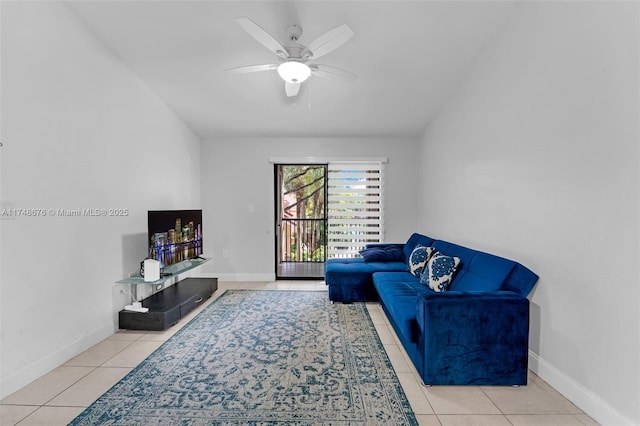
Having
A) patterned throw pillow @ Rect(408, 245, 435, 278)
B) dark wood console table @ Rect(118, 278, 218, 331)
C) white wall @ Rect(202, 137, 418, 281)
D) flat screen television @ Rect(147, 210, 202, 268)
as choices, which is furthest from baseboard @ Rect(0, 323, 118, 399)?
patterned throw pillow @ Rect(408, 245, 435, 278)

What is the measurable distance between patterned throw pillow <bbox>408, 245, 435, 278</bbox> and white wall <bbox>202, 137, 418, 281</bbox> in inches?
58.7

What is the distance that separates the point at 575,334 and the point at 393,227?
131 inches

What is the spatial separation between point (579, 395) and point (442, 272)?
125 centimetres

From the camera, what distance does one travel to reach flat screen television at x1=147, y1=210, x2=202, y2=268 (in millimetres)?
3305

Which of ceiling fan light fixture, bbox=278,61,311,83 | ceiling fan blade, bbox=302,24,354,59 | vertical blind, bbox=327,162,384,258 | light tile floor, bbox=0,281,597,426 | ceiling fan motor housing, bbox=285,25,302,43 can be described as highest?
ceiling fan motor housing, bbox=285,25,302,43

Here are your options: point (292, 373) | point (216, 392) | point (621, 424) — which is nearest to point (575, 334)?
point (621, 424)

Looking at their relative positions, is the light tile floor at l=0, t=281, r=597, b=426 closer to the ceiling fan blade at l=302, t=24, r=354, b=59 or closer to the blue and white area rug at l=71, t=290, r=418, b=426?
the blue and white area rug at l=71, t=290, r=418, b=426

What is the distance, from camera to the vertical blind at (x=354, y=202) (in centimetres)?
519

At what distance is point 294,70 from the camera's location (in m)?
2.43

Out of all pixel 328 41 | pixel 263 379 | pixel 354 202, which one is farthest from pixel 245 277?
pixel 328 41

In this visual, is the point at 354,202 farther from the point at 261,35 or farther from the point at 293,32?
the point at 261,35

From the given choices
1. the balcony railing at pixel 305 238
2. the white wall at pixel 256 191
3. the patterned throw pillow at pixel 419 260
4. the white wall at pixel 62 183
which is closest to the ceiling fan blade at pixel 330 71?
the white wall at pixel 62 183

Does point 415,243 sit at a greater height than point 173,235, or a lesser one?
lesser

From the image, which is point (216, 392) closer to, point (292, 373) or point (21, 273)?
point (292, 373)
